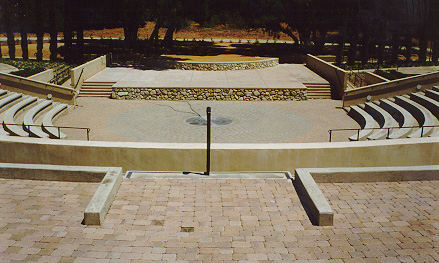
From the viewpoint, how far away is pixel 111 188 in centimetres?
879

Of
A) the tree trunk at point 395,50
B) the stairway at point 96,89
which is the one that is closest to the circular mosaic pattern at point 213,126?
the stairway at point 96,89

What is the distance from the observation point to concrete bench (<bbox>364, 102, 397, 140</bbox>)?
15809mm

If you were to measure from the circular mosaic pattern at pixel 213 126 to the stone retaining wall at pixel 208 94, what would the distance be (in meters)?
0.75

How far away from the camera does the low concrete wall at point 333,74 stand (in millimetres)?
25047

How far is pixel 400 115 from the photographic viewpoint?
19047mm

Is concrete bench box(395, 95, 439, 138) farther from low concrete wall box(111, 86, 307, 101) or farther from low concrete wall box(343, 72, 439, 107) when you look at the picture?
low concrete wall box(111, 86, 307, 101)

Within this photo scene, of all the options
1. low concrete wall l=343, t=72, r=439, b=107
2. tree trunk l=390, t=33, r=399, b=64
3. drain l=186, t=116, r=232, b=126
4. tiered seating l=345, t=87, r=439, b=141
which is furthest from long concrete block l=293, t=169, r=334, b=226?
tree trunk l=390, t=33, r=399, b=64

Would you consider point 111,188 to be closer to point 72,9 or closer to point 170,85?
point 170,85

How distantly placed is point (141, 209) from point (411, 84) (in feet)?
62.0

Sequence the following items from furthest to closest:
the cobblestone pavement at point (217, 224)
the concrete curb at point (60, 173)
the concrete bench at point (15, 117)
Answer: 1. the concrete bench at point (15, 117)
2. the concrete curb at point (60, 173)
3. the cobblestone pavement at point (217, 224)

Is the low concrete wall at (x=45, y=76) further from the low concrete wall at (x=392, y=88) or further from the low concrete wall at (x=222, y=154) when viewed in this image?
the low concrete wall at (x=392, y=88)

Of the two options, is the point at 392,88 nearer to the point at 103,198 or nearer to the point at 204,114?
the point at 204,114

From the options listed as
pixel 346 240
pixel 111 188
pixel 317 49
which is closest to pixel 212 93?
pixel 111 188

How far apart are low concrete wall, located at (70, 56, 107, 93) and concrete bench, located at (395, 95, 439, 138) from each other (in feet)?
62.1
